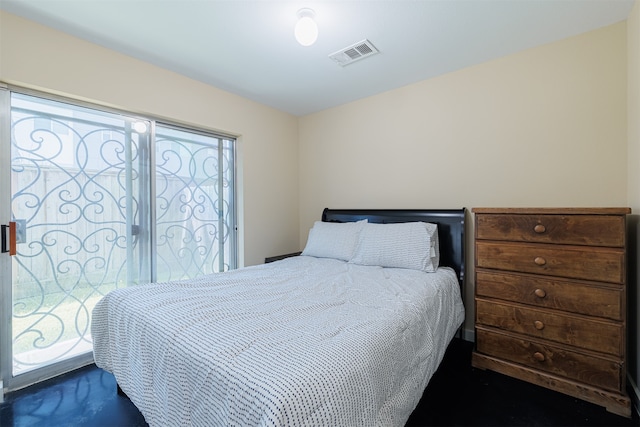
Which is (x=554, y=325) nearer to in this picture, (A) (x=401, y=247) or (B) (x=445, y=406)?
(B) (x=445, y=406)

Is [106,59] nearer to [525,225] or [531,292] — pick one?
[525,225]

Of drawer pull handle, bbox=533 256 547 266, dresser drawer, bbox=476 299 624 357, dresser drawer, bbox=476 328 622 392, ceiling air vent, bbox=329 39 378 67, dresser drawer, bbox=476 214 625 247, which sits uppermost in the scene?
ceiling air vent, bbox=329 39 378 67

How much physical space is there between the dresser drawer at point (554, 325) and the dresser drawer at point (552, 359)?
57mm

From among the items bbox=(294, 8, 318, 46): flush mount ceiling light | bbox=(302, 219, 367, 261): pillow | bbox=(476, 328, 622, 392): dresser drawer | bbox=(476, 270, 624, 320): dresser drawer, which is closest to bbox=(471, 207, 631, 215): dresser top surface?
bbox=(476, 270, 624, 320): dresser drawer

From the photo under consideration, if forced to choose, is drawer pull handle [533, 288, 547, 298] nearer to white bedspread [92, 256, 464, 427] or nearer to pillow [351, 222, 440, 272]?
white bedspread [92, 256, 464, 427]

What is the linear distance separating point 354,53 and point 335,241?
1627 mm

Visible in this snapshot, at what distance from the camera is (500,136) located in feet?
7.29

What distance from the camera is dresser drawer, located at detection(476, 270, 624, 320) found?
1.52 metres

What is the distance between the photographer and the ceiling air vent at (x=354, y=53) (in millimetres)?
2029

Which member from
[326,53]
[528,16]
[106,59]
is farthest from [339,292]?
[106,59]

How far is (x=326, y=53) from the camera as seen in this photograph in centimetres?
214

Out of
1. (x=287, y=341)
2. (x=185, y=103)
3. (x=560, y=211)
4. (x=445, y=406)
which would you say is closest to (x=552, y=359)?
(x=445, y=406)

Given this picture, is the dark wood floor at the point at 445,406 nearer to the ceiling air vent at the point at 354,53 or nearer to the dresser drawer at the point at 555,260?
the dresser drawer at the point at 555,260

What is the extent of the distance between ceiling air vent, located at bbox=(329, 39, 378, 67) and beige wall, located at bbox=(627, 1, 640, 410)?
1535 mm
